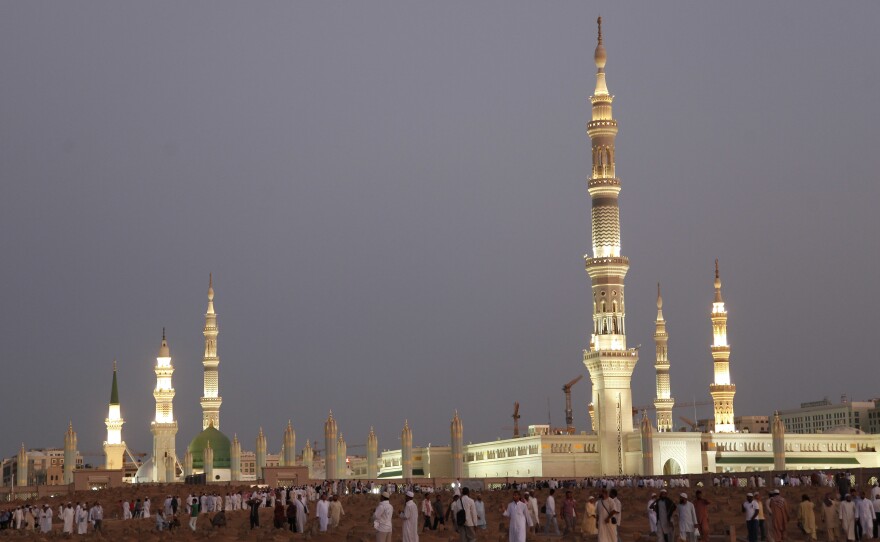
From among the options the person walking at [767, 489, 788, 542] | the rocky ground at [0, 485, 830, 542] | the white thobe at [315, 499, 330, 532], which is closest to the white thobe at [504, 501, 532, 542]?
the person walking at [767, 489, 788, 542]

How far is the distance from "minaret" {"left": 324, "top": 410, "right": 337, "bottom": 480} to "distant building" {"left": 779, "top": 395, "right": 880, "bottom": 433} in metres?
72.9

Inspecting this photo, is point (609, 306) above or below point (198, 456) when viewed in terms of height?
above

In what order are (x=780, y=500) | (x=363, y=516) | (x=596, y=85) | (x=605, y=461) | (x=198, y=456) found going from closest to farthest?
(x=780, y=500)
(x=363, y=516)
(x=605, y=461)
(x=596, y=85)
(x=198, y=456)

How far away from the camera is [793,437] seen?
83562mm

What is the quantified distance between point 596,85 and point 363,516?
48.1 m

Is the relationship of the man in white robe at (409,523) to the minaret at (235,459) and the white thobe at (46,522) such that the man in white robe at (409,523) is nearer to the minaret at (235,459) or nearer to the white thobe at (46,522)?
the white thobe at (46,522)

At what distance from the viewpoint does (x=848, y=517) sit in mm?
27812

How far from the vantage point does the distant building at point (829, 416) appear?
144375mm

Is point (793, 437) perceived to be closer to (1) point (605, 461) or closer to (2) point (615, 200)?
(1) point (605, 461)

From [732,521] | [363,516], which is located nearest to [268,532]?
[363,516]

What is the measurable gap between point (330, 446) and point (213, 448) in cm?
1987

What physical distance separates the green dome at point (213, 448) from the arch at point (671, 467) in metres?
31.3

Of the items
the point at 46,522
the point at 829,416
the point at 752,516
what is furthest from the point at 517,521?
the point at 829,416

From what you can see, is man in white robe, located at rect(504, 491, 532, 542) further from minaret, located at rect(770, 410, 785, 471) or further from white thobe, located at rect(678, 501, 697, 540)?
minaret, located at rect(770, 410, 785, 471)
